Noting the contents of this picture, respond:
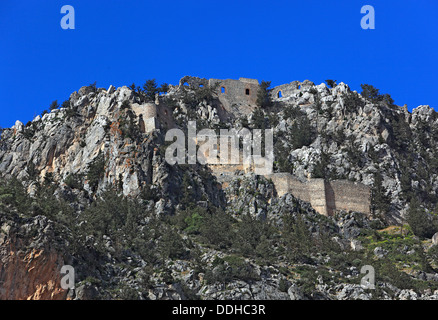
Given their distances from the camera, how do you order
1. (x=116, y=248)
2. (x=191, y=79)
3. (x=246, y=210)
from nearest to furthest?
(x=116, y=248) < (x=246, y=210) < (x=191, y=79)

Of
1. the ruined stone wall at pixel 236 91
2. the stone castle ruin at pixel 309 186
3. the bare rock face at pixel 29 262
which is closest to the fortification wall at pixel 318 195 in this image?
the stone castle ruin at pixel 309 186

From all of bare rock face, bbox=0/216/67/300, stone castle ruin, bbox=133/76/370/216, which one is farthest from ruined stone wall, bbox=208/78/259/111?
bare rock face, bbox=0/216/67/300

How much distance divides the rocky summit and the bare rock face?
0.20 ft

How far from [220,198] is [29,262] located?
20.4 metres

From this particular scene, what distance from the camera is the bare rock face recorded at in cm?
3023

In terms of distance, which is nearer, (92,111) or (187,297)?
(187,297)

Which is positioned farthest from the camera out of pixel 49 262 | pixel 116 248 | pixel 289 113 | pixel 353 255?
pixel 289 113

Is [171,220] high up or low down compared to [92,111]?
down

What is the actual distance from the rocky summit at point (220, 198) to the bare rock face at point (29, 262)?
0.06 metres

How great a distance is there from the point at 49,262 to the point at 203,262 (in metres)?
9.85

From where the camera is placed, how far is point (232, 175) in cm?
5147

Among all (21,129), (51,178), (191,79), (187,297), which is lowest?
(187,297)

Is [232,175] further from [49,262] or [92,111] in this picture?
[49,262]

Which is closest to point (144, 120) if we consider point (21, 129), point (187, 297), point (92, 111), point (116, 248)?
point (92, 111)
